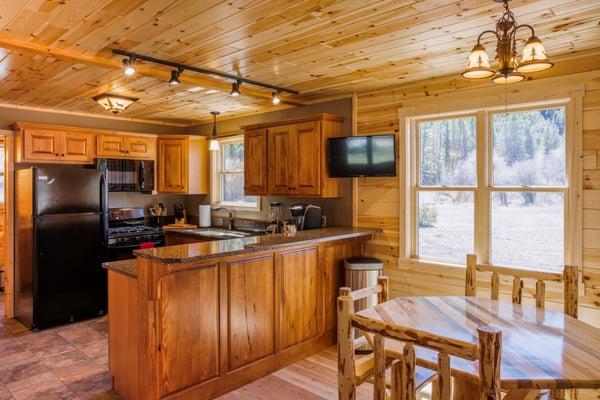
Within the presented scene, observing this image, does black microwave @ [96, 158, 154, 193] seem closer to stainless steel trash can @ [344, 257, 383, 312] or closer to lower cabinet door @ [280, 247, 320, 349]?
lower cabinet door @ [280, 247, 320, 349]

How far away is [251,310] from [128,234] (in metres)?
2.65

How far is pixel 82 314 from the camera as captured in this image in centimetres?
454

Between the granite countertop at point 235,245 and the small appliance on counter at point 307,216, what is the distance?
0.89 ft

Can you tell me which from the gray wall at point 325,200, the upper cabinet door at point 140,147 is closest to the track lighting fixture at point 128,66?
the gray wall at point 325,200

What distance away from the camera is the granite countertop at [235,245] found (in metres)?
2.62

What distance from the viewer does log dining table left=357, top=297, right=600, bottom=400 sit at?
4.86 feet

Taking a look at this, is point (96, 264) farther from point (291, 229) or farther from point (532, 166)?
point (532, 166)

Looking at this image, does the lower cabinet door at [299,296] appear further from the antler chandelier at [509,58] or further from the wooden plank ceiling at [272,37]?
the antler chandelier at [509,58]

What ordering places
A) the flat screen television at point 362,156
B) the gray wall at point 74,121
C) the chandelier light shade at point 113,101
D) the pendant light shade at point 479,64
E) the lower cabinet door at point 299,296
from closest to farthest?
the pendant light shade at point 479,64 → the lower cabinet door at point 299,296 → the flat screen television at point 362,156 → the chandelier light shade at point 113,101 → the gray wall at point 74,121

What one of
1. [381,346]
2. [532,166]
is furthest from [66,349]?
[532,166]

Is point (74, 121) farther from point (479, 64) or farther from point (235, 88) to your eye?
point (479, 64)

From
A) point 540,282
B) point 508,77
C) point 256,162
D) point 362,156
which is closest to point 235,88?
point 256,162

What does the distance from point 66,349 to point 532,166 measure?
4320mm

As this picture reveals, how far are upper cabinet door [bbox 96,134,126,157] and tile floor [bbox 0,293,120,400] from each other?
2.04 m
